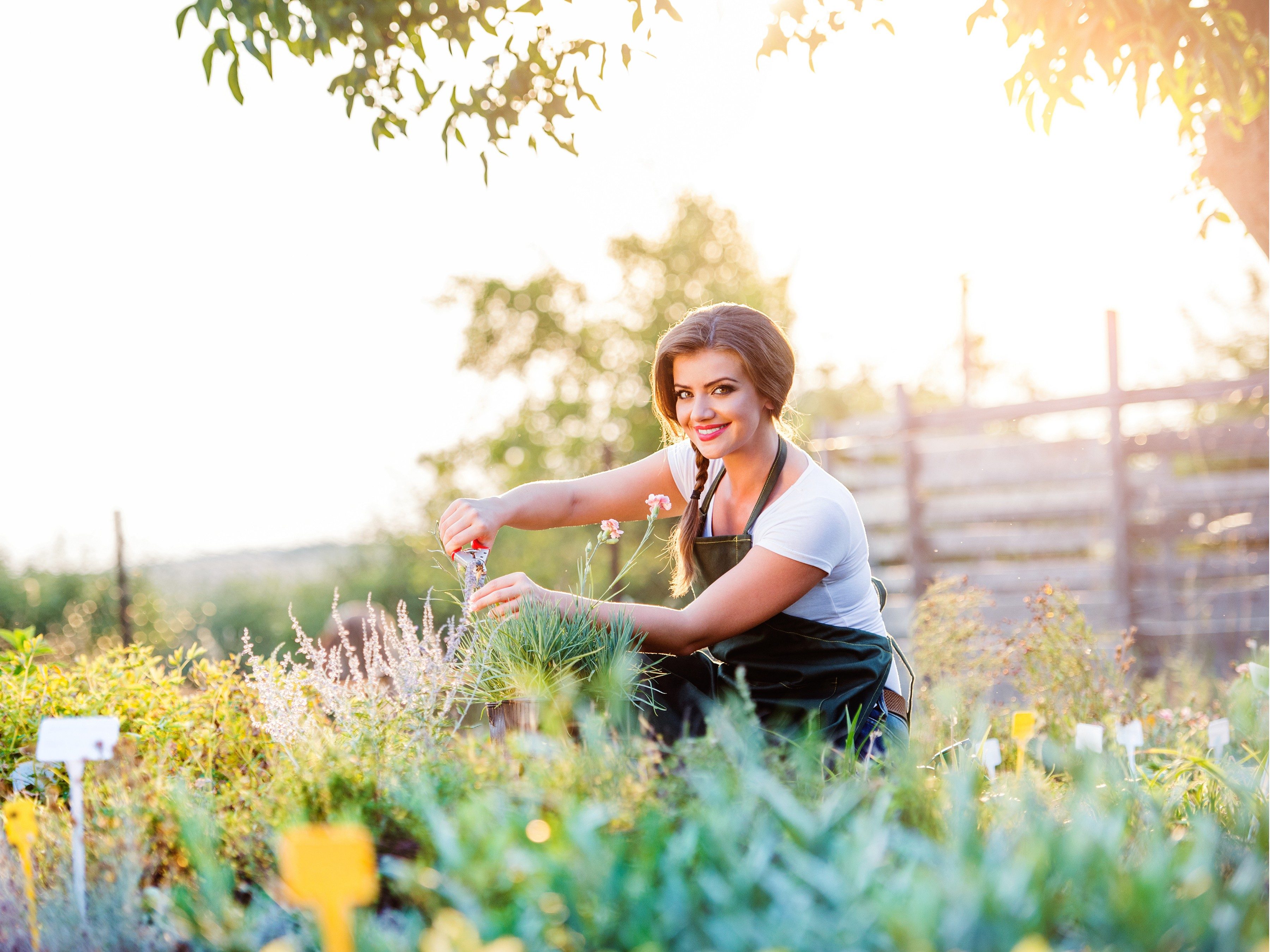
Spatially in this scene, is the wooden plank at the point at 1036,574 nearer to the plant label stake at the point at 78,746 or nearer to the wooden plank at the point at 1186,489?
the wooden plank at the point at 1186,489

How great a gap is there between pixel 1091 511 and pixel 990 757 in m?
4.79

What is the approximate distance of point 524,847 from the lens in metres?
1.15

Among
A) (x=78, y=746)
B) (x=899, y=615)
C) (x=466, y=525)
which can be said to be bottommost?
(x=899, y=615)

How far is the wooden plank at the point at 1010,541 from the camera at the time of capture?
645 centimetres

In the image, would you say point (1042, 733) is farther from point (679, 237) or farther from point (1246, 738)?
point (679, 237)

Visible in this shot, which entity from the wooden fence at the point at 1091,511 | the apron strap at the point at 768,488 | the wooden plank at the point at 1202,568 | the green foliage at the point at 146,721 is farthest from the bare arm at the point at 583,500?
the wooden plank at the point at 1202,568

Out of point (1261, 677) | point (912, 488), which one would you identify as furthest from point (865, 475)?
point (1261, 677)

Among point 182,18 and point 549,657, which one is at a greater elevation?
point 182,18

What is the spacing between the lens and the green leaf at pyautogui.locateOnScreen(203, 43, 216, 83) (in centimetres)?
239

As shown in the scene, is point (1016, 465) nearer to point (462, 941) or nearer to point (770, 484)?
point (770, 484)

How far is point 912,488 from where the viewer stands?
6.98 metres

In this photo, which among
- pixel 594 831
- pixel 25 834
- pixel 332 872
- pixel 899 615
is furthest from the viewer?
pixel 899 615

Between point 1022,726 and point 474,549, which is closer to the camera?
point 1022,726

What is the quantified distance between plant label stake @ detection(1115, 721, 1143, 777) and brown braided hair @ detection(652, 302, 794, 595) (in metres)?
1.17
